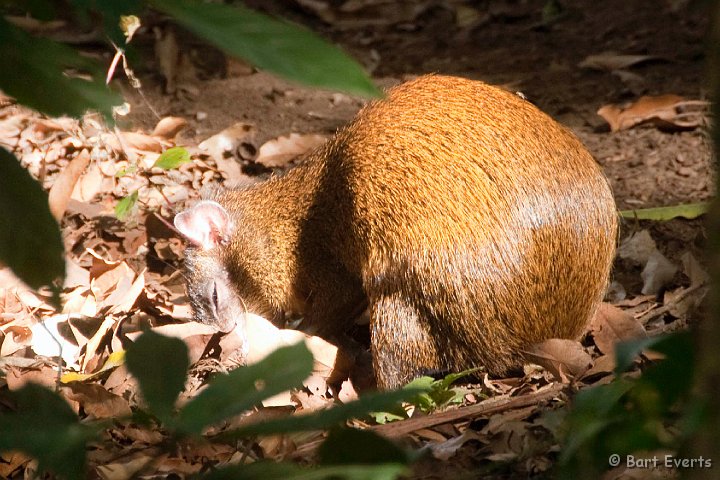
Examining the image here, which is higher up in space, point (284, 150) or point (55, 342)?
point (284, 150)

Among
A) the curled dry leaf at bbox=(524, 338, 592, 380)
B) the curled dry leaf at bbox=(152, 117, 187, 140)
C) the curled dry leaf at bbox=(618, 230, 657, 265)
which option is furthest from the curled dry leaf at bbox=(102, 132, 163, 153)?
the curled dry leaf at bbox=(524, 338, 592, 380)

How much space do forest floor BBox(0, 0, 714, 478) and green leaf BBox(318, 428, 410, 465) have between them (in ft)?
3.74

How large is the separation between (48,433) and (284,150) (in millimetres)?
4593

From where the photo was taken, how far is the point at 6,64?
4.97 ft

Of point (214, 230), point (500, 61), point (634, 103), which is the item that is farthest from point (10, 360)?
point (500, 61)

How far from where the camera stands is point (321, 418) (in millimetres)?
1474

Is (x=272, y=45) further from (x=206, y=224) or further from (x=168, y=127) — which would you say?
(x=168, y=127)

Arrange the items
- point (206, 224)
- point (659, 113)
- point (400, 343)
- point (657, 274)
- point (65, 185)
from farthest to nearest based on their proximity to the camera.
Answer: point (659, 113)
point (65, 185)
point (206, 224)
point (657, 274)
point (400, 343)

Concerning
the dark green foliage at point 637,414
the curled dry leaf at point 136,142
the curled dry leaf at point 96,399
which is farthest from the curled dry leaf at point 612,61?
the dark green foliage at point 637,414

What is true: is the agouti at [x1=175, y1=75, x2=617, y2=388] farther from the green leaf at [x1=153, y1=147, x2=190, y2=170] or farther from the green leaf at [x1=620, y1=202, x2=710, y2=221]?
the green leaf at [x1=620, y1=202, x2=710, y2=221]

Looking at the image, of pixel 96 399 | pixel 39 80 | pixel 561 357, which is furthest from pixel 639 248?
pixel 39 80

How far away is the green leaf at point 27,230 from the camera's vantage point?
161 cm

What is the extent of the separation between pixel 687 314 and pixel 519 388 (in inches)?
37.0

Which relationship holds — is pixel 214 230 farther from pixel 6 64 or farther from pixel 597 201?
pixel 6 64
